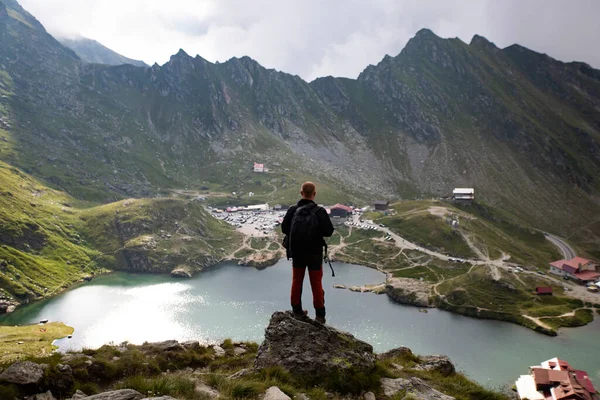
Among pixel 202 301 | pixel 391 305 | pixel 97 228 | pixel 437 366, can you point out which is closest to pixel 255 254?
pixel 202 301

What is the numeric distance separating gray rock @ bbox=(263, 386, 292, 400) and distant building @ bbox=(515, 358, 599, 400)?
172 ft

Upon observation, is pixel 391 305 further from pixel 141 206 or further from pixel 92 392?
pixel 141 206

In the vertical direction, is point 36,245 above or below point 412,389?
above

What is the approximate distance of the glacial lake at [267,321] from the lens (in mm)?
70312

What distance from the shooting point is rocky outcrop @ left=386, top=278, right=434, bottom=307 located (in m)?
95.2

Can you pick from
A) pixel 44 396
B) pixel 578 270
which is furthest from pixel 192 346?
pixel 578 270

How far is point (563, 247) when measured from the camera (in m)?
148

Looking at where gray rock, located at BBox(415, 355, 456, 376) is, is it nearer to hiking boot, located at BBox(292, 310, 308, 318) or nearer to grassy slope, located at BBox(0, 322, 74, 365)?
hiking boot, located at BBox(292, 310, 308, 318)

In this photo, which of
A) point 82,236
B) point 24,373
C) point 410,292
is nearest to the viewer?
point 24,373

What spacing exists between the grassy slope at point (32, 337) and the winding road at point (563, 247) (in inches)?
6569

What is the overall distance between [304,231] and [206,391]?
5190 millimetres

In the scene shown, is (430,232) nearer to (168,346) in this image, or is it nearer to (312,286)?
(168,346)

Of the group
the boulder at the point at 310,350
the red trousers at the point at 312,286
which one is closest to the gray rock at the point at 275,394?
the boulder at the point at 310,350

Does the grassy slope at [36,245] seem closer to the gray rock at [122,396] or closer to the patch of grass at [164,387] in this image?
the patch of grass at [164,387]
